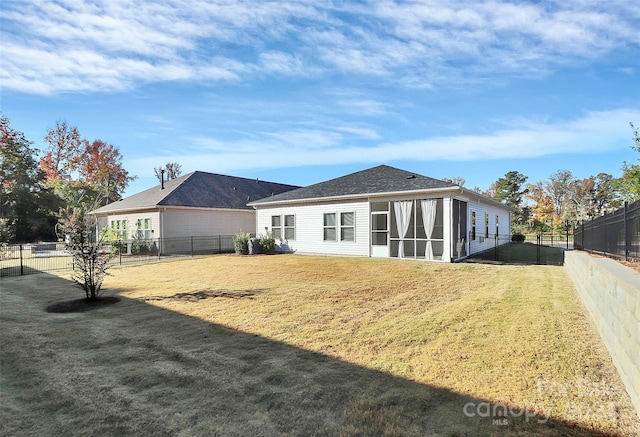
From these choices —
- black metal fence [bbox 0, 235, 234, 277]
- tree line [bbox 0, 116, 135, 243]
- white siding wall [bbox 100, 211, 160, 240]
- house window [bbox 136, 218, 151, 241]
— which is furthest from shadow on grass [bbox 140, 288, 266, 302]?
tree line [bbox 0, 116, 135, 243]

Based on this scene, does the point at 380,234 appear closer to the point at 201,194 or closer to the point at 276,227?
the point at 276,227

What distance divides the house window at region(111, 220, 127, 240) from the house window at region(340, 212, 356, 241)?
16.2 meters

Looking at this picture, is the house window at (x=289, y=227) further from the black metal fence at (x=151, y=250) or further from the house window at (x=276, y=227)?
the black metal fence at (x=151, y=250)

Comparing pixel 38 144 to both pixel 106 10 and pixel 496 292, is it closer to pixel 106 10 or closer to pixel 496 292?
pixel 106 10

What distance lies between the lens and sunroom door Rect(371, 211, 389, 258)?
599 inches

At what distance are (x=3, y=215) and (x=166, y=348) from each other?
42584 millimetres

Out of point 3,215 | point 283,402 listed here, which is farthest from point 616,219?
point 3,215

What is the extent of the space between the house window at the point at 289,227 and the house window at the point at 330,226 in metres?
2.29

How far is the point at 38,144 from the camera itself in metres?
40.0

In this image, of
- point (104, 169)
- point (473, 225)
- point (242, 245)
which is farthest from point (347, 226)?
point (104, 169)

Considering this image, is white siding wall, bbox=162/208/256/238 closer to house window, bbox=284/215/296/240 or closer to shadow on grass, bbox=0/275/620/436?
house window, bbox=284/215/296/240

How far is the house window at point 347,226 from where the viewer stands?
16.1m

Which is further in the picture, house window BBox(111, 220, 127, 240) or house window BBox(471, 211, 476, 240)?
house window BBox(111, 220, 127, 240)

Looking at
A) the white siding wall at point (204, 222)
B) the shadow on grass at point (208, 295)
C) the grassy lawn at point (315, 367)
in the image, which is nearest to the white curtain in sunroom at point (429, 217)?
the grassy lawn at point (315, 367)
